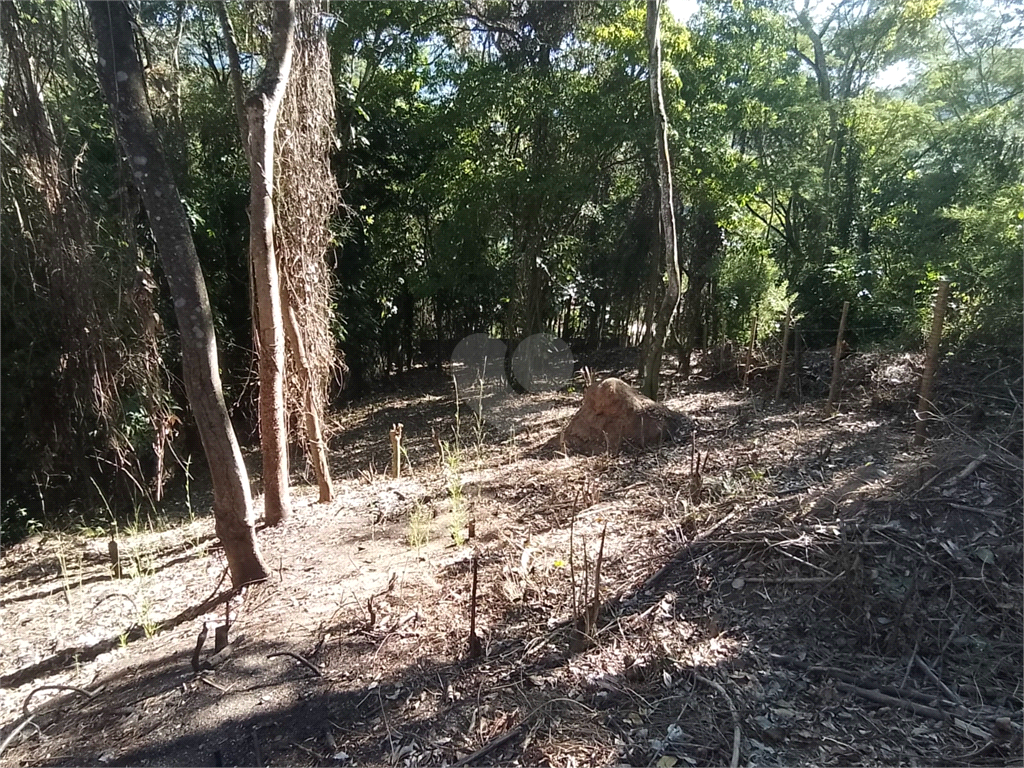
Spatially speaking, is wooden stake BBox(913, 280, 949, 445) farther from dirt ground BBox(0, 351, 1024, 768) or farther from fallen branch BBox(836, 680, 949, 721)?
fallen branch BBox(836, 680, 949, 721)

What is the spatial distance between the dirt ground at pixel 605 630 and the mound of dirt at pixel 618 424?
1051 millimetres

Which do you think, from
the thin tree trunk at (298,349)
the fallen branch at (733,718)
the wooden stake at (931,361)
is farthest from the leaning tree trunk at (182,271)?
the wooden stake at (931,361)

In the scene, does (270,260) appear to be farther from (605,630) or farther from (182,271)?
(605,630)

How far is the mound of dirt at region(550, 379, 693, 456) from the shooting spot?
248 inches

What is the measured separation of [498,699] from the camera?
8.79 ft

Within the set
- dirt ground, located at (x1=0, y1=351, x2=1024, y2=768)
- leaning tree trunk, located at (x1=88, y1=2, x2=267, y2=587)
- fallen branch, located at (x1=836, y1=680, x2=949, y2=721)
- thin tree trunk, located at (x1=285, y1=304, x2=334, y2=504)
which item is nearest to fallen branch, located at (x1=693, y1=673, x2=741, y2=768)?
dirt ground, located at (x1=0, y1=351, x2=1024, y2=768)

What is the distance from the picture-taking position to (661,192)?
294 inches

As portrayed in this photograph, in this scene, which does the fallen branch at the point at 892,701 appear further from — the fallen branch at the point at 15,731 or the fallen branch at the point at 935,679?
the fallen branch at the point at 15,731

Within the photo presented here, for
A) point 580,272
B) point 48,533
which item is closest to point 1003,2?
point 580,272

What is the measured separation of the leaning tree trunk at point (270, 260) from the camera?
4.80 metres

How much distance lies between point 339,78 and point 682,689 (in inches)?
395

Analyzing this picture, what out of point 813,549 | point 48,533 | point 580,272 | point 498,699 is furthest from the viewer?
point 580,272

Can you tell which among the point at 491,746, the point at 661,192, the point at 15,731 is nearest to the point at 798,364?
the point at 661,192

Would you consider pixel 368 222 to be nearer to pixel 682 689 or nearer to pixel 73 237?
pixel 73 237
